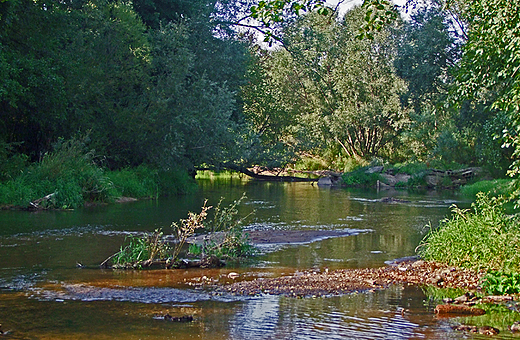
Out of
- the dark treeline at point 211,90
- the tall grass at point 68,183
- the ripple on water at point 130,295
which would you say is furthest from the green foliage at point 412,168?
the ripple on water at point 130,295

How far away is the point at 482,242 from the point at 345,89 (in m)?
40.9

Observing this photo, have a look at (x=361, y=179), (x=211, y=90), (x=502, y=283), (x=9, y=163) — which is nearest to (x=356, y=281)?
(x=502, y=283)

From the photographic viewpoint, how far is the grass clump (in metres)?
9.11

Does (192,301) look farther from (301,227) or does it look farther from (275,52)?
(275,52)

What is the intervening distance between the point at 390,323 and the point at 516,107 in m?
3.80

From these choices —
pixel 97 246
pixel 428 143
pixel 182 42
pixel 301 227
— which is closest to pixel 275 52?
pixel 428 143

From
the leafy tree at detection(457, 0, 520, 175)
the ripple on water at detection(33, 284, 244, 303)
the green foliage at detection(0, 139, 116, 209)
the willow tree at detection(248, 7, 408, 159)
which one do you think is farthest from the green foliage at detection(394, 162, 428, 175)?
the ripple on water at detection(33, 284, 244, 303)

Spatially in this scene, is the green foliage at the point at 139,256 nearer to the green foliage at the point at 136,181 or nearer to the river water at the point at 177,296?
the river water at the point at 177,296

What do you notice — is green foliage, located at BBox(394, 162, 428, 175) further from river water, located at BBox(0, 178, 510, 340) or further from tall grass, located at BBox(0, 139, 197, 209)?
river water, located at BBox(0, 178, 510, 340)

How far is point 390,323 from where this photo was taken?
274 inches

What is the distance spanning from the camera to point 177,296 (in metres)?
8.29

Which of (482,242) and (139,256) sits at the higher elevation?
(482,242)

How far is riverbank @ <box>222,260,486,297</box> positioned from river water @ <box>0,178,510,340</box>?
13.1 inches

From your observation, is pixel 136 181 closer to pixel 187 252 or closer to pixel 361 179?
pixel 187 252
